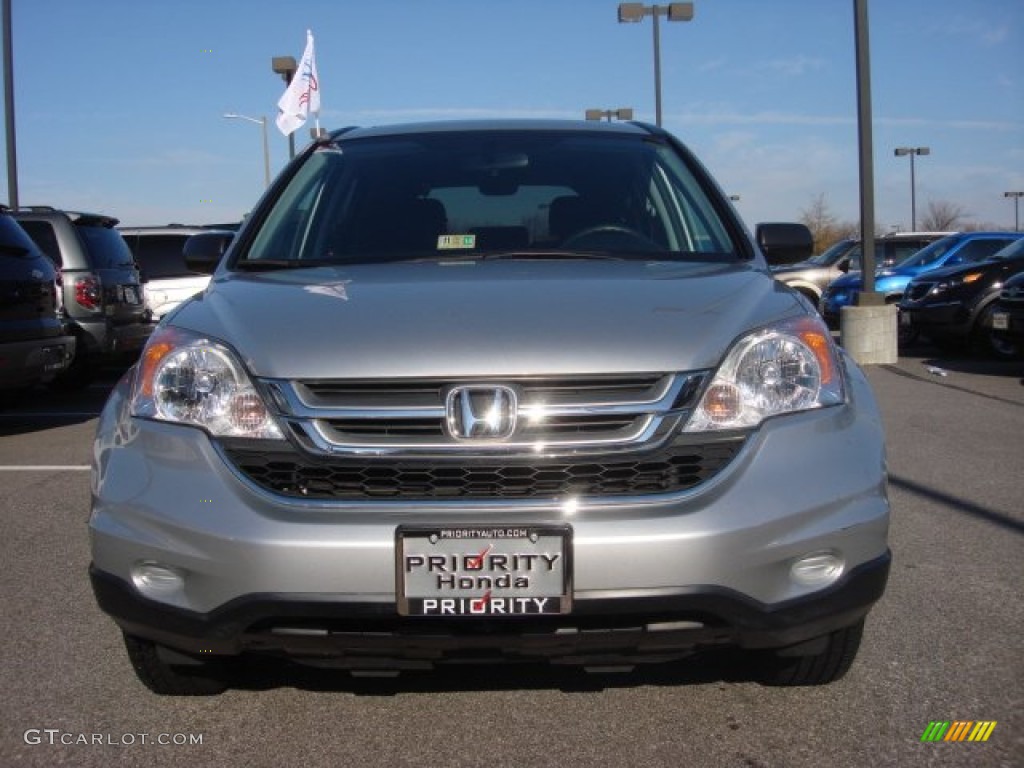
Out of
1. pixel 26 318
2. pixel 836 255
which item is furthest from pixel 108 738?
pixel 836 255

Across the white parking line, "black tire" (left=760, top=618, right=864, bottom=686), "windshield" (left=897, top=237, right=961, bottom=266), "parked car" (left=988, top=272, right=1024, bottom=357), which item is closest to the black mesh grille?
"black tire" (left=760, top=618, right=864, bottom=686)

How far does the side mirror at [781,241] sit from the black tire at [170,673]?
91.5 inches

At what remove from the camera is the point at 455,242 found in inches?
139

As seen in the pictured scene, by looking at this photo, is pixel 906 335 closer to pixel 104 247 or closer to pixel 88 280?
pixel 104 247

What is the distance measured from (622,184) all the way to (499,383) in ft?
5.22

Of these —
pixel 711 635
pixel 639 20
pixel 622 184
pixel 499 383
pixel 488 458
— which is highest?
pixel 639 20

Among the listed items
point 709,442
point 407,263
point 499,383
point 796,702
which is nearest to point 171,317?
point 407,263

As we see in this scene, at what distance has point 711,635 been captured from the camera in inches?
97.0

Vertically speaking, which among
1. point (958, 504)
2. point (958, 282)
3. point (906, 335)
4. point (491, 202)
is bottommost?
point (958, 504)

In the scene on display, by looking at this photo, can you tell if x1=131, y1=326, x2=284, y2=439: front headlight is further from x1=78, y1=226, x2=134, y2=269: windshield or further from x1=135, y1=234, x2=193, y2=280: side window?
x1=135, y1=234, x2=193, y2=280: side window

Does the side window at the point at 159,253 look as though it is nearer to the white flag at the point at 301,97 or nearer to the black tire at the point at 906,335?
the white flag at the point at 301,97

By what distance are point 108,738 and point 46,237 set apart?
8343mm

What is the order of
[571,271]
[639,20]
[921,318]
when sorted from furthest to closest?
[639,20], [921,318], [571,271]

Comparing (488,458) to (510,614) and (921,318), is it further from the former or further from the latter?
(921,318)
